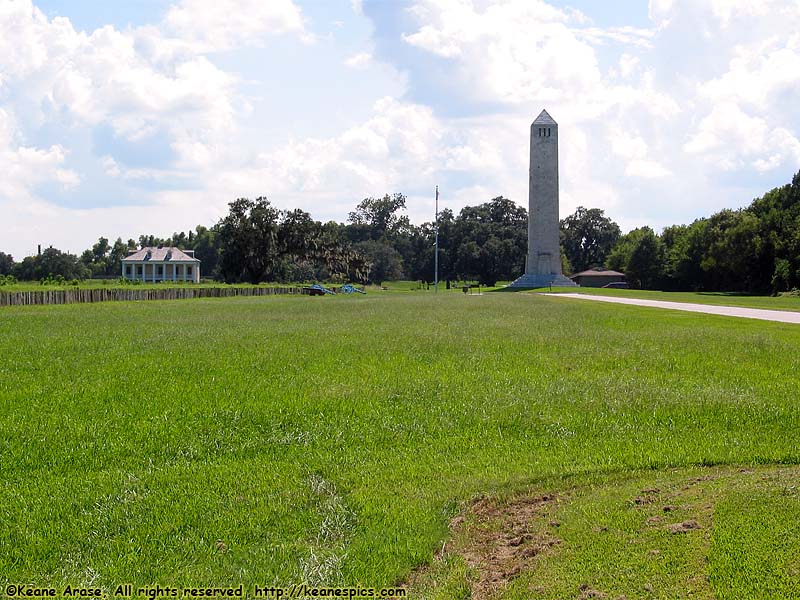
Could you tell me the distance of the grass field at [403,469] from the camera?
19.3 feet

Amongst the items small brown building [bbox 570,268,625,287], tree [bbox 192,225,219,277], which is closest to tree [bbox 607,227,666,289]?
small brown building [bbox 570,268,625,287]

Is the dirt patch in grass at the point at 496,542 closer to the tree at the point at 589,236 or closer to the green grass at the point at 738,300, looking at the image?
the green grass at the point at 738,300

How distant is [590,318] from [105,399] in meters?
21.8

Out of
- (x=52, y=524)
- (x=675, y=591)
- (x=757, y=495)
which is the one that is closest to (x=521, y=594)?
(x=675, y=591)

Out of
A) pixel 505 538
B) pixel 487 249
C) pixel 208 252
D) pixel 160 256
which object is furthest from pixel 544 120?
pixel 505 538

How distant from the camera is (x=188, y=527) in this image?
22.5ft

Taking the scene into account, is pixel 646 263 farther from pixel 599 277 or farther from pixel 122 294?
pixel 122 294

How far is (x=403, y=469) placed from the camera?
856cm

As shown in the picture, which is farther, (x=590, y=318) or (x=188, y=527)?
(x=590, y=318)

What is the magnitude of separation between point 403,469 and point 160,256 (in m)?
119

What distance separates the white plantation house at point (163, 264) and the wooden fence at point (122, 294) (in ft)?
141

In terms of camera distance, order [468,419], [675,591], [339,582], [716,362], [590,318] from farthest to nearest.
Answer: [590,318]
[716,362]
[468,419]
[339,582]
[675,591]

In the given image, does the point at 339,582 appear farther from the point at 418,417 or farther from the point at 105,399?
the point at 105,399

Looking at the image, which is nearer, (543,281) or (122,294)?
(122,294)
